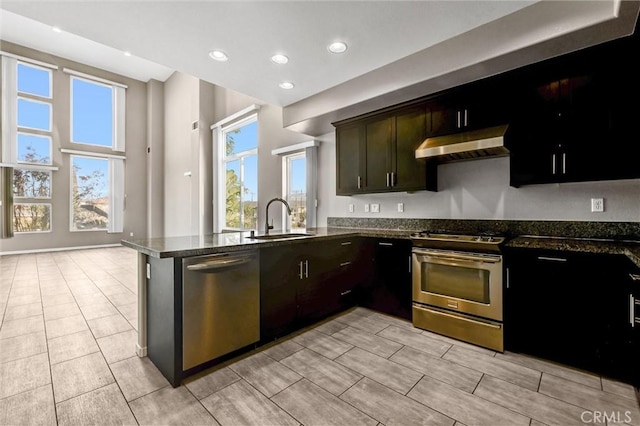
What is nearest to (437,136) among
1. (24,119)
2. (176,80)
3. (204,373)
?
(204,373)

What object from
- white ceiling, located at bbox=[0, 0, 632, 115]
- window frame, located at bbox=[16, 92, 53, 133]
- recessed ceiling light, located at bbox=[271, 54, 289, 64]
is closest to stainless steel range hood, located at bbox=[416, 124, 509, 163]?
white ceiling, located at bbox=[0, 0, 632, 115]

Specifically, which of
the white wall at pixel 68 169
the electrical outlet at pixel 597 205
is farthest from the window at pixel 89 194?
the electrical outlet at pixel 597 205

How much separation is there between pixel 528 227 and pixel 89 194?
34.0 ft

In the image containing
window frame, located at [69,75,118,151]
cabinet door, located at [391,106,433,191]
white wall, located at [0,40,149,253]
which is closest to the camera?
cabinet door, located at [391,106,433,191]

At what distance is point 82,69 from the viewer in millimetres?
7984

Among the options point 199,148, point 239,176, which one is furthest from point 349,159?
point 199,148

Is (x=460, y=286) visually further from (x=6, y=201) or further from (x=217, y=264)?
(x=6, y=201)

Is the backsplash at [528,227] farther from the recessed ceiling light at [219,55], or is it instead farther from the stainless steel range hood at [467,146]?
the recessed ceiling light at [219,55]

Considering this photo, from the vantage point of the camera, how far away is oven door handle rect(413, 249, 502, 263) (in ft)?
7.69

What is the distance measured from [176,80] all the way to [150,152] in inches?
94.1

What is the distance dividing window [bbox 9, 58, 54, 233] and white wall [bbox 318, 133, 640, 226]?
8.44 m

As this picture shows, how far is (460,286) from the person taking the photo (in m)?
2.56

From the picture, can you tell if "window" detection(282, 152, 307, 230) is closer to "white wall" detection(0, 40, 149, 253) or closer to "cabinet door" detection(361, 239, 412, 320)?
"cabinet door" detection(361, 239, 412, 320)

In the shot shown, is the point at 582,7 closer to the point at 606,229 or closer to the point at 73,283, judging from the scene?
the point at 606,229
